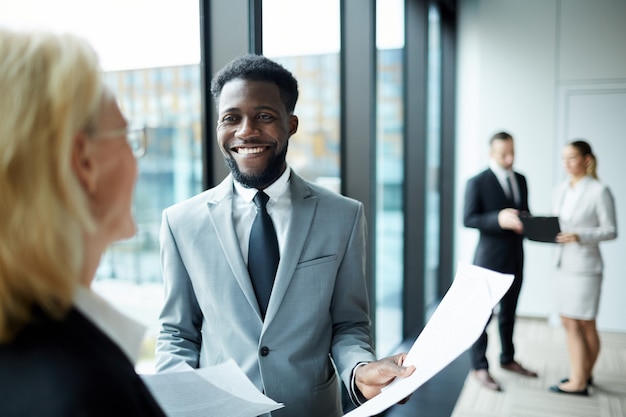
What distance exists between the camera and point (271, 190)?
3.76 feet

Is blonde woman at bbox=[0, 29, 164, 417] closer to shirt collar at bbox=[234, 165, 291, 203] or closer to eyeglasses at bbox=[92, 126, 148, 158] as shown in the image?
eyeglasses at bbox=[92, 126, 148, 158]

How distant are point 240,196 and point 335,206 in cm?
20

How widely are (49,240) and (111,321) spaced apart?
123 millimetres

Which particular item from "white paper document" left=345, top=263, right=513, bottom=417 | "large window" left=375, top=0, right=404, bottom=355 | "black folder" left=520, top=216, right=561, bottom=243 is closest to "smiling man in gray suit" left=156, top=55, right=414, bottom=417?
"white paper document" left=345, top=263, right=513, bottom=417

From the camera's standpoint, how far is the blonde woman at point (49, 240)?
17.0 inches

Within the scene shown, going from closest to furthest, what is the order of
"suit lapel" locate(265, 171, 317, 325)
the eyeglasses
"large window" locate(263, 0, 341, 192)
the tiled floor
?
the eyeglasses, "suit lapel" locate(265, 171, 317, 325), "large window" locate(263, 0, 341, 192), the tiled floor

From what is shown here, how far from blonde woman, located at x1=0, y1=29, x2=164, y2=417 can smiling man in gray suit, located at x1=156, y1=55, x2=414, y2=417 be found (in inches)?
22.1

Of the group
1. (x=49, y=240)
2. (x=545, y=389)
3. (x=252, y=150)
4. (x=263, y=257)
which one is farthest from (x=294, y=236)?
(x=545, y=389)

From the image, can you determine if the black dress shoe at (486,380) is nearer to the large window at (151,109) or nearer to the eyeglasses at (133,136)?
the large window at (151,109)

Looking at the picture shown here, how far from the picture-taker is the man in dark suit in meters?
3.10

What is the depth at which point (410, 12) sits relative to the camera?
11.6 feet

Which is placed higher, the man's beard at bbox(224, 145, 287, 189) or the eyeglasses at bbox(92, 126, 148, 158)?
the eyeglasses at bbox(92, 126, 148, 158)

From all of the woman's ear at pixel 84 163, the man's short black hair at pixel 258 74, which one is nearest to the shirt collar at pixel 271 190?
the man's short black hair at pixel 258 74

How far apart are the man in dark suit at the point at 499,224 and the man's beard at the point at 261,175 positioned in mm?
2205
